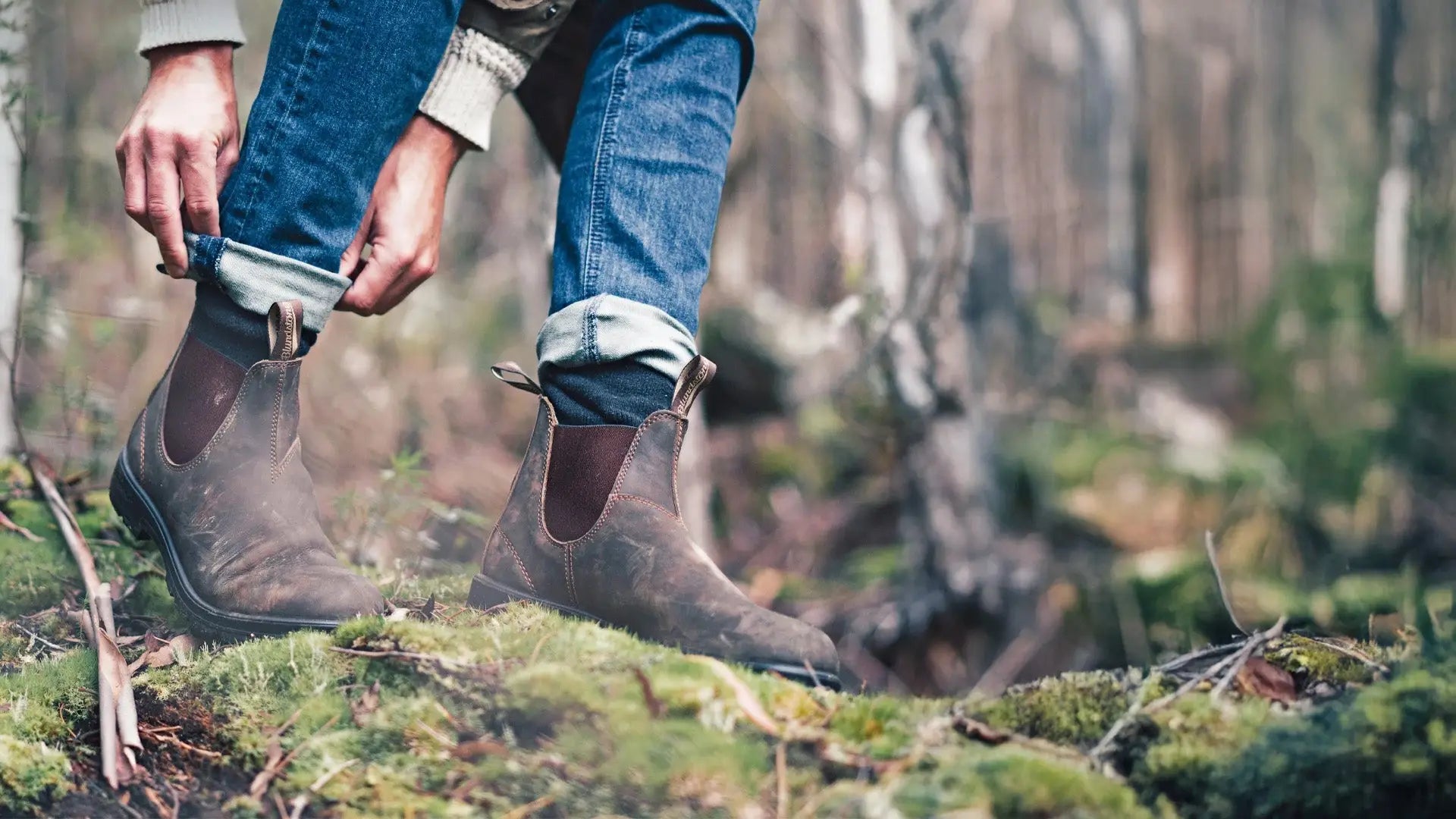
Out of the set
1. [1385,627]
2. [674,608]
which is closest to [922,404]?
[1385,627]

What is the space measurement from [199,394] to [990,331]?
5.37 metres

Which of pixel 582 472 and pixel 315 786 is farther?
pixel 582 472

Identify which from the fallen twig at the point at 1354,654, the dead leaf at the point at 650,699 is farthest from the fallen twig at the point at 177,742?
the fallen twig at the point at 1354,654

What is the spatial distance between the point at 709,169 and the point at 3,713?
117cm

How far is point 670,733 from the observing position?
3.61 ft

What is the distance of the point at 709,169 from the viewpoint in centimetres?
163

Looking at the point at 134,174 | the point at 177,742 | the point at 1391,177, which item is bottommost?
the point at 1391,177

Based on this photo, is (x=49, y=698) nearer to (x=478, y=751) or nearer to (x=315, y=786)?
(x=315, y=786)

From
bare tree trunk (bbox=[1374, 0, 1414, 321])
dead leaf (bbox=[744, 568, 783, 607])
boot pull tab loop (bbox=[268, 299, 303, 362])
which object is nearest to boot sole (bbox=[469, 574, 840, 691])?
boot pull tab loop (bbox=[268, 299, 303, 362])

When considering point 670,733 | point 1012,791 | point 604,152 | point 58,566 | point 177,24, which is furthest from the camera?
point 58,566

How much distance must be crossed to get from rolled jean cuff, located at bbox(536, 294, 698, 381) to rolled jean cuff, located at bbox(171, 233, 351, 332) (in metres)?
0.33

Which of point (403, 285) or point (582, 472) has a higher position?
point (403, 285)

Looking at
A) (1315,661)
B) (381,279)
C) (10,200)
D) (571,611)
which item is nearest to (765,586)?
(571,611)

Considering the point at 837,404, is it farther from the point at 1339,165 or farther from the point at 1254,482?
the point at 1339,165
